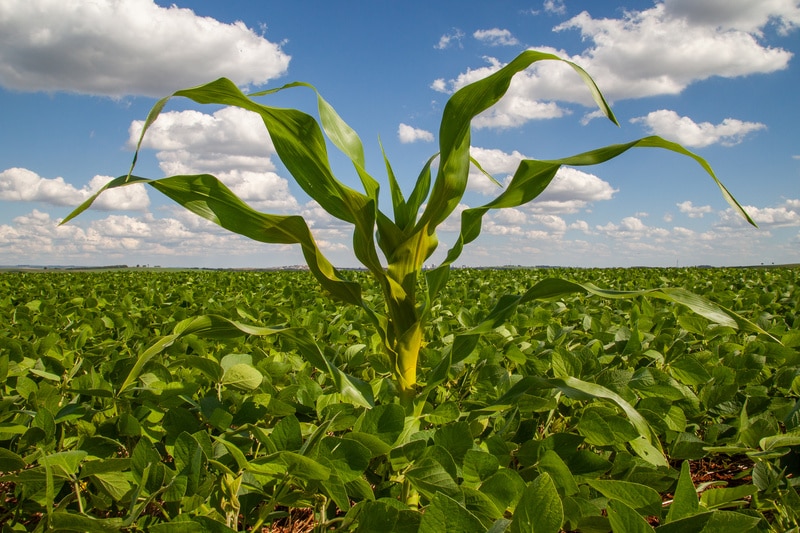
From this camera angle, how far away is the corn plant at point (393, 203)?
4.16 ft

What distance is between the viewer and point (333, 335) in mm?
2064

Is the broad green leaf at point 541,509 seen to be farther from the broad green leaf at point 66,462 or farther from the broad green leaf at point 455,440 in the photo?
the broad green leaf at point 66,462

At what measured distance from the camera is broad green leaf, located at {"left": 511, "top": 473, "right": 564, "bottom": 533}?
0.63 metres

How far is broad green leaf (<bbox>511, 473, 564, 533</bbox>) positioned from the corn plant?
556 mm

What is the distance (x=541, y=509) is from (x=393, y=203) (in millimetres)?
961

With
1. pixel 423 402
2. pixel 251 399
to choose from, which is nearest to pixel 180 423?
pixel 251 399

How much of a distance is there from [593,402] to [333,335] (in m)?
1.07

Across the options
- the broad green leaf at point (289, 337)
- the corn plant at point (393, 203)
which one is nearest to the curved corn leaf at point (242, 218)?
the corn plant at point (393, 203)

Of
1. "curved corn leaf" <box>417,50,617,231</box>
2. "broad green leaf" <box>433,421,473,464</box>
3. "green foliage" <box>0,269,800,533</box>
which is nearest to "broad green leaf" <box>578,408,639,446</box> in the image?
"green foliage" <box>0,269,800,533</box>

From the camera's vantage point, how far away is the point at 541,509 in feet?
2.08

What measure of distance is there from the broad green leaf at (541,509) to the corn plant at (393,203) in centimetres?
56

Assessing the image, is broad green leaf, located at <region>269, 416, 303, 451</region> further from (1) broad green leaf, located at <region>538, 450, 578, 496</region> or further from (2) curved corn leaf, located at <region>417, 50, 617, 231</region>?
(2) curved corn leaf, located at <region>417, 50, 617, 231</region>

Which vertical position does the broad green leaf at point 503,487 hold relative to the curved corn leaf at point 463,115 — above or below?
below

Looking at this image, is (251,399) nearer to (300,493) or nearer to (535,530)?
(300,493)
